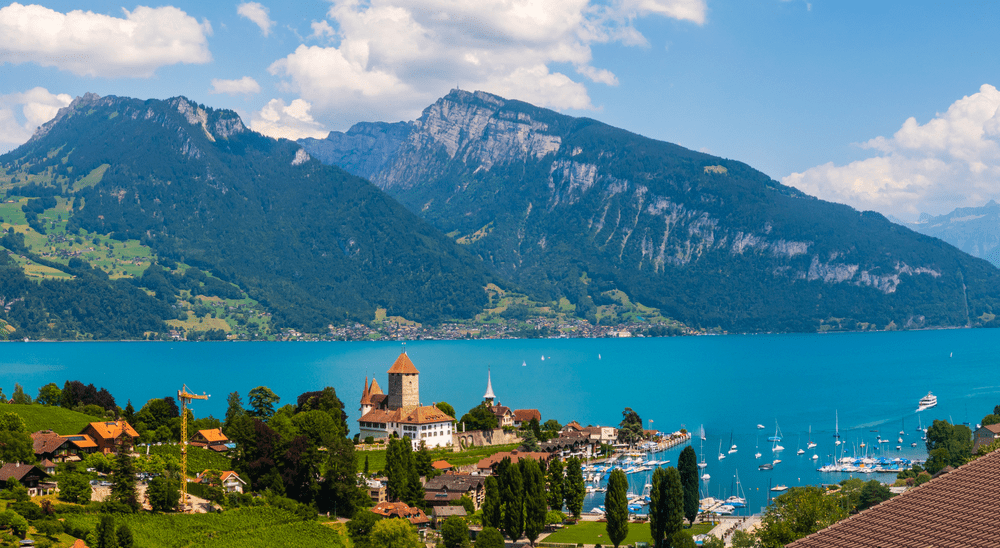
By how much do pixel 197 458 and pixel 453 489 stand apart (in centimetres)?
2132

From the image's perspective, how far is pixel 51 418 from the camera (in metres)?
76.9

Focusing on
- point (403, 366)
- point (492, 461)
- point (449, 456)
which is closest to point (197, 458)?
point (449, 456)

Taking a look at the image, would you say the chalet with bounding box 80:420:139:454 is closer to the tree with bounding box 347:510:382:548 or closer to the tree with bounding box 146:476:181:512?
the tree with bounding box 146:476:181:512

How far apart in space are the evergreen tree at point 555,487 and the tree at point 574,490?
0.61 m

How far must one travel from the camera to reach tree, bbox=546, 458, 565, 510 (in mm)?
72375

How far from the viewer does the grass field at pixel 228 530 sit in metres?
51.8

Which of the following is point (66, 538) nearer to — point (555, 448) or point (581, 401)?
point (555, 448)

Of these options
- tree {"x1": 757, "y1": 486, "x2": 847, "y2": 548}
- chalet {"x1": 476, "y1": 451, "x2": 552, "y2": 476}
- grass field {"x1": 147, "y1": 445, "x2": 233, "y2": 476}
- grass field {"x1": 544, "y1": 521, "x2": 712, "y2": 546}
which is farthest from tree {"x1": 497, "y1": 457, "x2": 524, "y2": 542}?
grass field {"x1": 147, "y1": 445, "x2": 233, "y2": 476}

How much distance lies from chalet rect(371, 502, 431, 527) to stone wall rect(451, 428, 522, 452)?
29317mm

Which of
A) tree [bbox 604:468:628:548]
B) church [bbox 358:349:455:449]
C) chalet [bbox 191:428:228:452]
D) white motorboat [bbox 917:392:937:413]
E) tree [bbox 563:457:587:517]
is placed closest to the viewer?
tree [bbox 604:468:628:548]

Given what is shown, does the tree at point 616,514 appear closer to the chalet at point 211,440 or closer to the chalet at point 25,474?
the chalet at point 211,440

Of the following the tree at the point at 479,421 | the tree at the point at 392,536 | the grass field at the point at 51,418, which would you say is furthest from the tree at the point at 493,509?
the tree at the point at 479,421

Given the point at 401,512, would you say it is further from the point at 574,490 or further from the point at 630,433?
the point at 630,433

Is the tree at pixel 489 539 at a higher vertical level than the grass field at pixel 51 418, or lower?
lower
